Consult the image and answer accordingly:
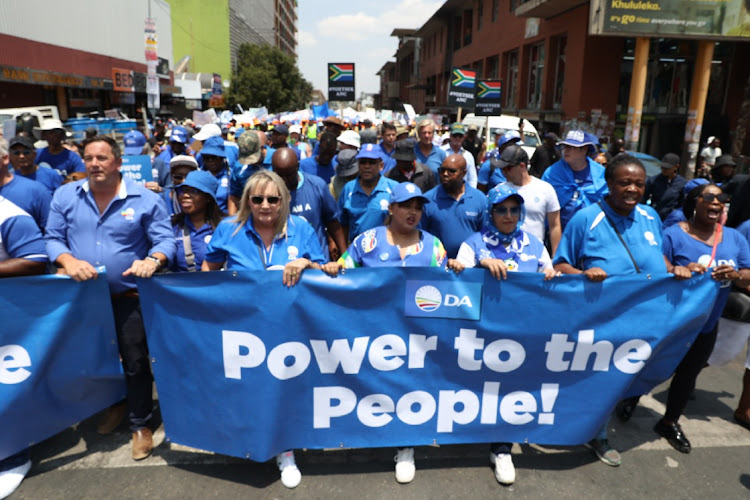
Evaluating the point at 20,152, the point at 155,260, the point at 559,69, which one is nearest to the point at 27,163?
the point at 20,152

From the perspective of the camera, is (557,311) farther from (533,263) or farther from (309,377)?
(309,377)

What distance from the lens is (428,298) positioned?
3.20 metres

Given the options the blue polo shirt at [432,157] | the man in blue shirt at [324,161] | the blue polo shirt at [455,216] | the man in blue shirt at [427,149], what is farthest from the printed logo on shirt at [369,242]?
the blue polo shirt at [432,157]

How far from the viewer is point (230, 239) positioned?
329 centimetres

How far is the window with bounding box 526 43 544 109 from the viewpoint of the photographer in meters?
23.8

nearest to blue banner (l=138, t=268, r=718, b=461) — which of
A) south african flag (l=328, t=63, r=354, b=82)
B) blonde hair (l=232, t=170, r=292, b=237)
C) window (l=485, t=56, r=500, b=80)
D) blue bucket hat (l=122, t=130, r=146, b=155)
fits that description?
blonde hair (l=232, t=170, r=292, b=237)

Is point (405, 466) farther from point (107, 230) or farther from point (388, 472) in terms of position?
point (107, 230)

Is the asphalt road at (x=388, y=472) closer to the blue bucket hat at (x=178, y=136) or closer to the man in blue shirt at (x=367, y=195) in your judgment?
the man in blue shirt at (x=367, y=195)

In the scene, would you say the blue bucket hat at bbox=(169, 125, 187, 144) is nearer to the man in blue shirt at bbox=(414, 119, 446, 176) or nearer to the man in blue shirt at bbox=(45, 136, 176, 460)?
the man in blue shirt at bbox=(414, 119, 446, 176)

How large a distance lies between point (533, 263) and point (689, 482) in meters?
1.68

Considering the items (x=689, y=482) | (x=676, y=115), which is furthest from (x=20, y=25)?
(x=676, y=115)

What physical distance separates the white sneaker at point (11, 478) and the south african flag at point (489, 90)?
37.3 feet

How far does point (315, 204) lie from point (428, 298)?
1.73m

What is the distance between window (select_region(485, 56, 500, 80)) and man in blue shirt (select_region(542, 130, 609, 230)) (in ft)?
89.8
